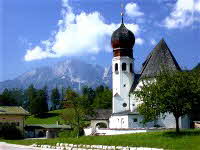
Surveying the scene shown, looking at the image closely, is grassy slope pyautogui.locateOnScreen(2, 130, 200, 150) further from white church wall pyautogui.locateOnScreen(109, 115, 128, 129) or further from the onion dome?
the onion dome

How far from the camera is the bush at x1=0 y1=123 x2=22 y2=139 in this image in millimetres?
65438

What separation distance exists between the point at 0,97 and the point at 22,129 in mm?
57222

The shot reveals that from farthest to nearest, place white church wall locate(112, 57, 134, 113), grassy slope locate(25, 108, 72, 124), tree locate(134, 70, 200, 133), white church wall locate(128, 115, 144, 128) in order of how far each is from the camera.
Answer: grassy slope locate(25, 108, 72, 124), white church wall locate(112, 57, 134, 113), white church wall locate(128, 115, 144, 128), tree locate(134, 70, 200, 133)

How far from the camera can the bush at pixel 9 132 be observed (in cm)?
6544

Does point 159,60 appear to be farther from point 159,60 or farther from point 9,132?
point 9,132

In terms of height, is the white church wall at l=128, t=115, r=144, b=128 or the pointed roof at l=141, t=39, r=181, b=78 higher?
the pointed roof at l=141, t=39, r=181, b=78

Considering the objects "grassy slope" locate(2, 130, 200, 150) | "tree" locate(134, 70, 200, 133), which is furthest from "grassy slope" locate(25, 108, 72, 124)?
"tree" locate(134, 70, 200, 133)

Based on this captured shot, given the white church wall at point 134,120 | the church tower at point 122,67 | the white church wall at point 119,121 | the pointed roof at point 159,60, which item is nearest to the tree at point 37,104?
the church tower at point 122,67

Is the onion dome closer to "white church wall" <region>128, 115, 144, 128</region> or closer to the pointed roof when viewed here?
the pointed roof

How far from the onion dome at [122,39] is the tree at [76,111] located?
→ 10.6 m

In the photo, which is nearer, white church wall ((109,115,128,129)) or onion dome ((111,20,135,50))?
white church wall ((109,115,128,129))

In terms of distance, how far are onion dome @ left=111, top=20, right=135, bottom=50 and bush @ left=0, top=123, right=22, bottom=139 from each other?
21.3 metres

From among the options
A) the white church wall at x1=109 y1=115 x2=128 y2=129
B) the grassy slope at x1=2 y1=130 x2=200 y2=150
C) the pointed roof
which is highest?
the pointed roof

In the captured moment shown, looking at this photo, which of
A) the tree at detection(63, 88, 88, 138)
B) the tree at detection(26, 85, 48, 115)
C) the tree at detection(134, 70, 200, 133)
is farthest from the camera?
the tree at detection(26, 85, 48, 115)
